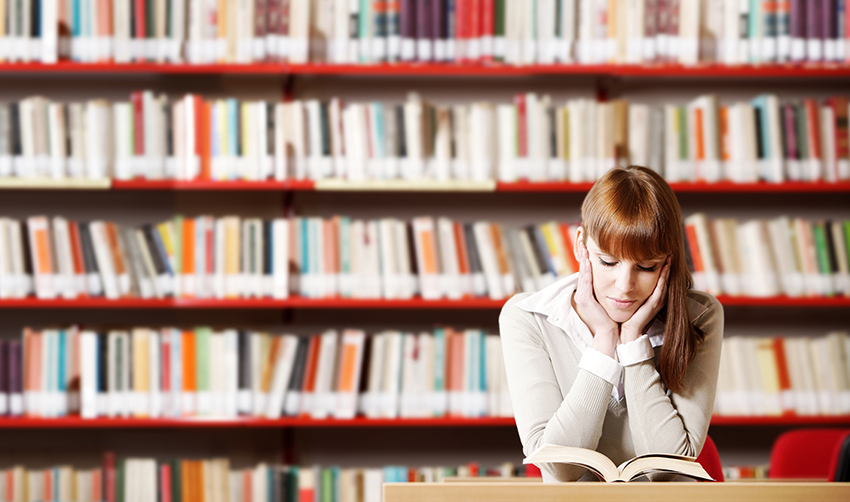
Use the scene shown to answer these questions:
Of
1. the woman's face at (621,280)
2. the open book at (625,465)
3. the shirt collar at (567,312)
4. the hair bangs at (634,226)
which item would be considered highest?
the hair bangs at (634,226)

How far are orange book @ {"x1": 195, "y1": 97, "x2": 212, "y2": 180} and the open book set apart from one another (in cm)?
165

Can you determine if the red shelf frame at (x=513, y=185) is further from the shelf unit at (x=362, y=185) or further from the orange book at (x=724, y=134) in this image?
the orange book at (x=724, y=134)

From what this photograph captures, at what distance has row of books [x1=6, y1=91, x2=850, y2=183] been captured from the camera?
2312mm

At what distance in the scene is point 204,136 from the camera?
2334 millimetres

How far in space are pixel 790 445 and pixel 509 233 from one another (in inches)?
41.3

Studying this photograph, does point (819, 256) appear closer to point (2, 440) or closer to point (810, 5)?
point (810, 5)

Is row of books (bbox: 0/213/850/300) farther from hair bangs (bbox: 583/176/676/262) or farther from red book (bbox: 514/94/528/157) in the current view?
hair bangs (bbox: 583/176/676/262)

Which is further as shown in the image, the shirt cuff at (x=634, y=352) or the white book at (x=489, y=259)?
the white book at (x=489, y=259)

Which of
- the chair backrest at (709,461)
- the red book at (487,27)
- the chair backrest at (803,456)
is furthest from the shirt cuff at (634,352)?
the red book at (487,27)

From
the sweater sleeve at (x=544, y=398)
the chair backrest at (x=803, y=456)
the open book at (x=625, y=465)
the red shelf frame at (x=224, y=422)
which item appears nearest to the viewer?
the open book at (x=625, y=465)

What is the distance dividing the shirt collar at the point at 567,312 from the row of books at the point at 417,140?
3.41 feet

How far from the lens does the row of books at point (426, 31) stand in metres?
2.33

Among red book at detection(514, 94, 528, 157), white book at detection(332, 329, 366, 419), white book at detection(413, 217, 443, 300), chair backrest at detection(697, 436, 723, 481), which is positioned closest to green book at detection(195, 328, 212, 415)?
white book at detection(332, 329, 366, 419)

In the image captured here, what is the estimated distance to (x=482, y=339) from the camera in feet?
7.73
